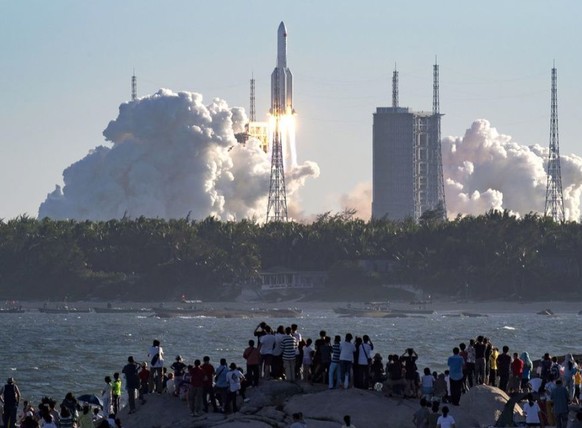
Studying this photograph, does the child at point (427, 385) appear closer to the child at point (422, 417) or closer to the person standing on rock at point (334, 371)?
the person standing on rock at point (334, 371)

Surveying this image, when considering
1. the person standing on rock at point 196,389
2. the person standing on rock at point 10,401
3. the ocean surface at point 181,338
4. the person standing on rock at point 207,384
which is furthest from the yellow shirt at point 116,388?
the ocean surface at point 181,338

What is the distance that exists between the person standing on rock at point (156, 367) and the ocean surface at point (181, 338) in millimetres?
29649

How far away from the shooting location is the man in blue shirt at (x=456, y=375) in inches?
2053

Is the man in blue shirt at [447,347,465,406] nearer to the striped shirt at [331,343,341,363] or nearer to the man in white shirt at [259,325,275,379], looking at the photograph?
the striped shirt at [331,343,341,363]

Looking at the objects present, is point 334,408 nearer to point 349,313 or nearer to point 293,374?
point 293,374

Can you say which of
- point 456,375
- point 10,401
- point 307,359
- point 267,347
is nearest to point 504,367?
point 456,375

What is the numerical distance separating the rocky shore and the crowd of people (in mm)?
406

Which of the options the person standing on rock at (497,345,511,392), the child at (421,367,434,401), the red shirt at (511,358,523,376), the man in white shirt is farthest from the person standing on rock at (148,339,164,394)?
the red shirt at (511,358,523,376)

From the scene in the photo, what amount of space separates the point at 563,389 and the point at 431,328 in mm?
121848

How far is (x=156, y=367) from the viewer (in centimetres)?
5419

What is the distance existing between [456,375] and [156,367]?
8.51m

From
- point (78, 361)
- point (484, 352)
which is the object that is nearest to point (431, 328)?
point (78, 361)

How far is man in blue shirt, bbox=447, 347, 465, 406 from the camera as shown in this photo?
52.2 metres

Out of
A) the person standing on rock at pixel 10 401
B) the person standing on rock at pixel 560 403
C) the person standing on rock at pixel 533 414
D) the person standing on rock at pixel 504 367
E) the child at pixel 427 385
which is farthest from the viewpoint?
the person standing on rock at pixel 504 367
